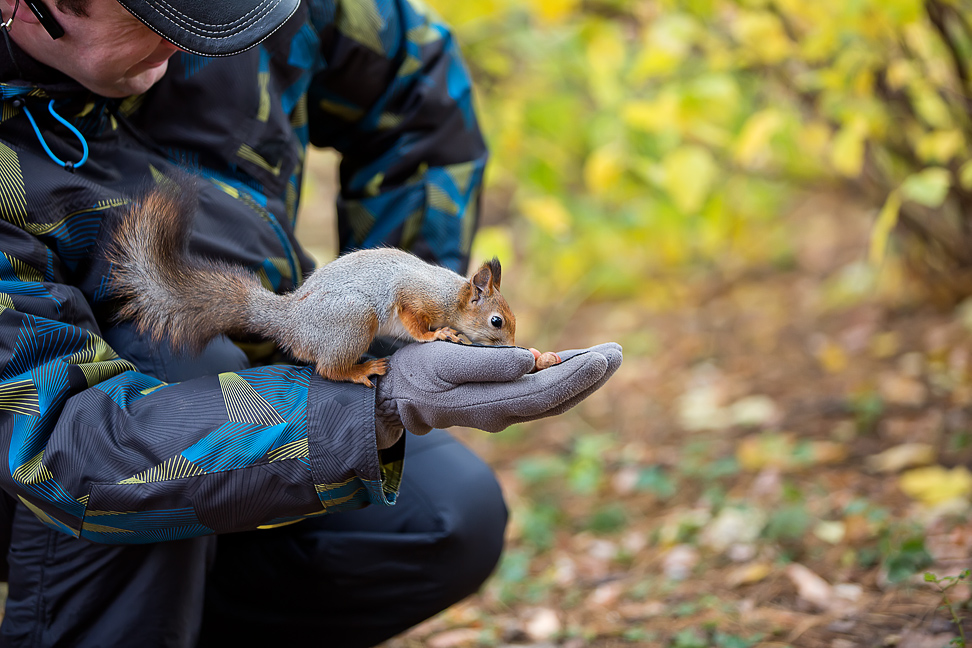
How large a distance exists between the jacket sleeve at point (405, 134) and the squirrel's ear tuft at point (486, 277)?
38 cm

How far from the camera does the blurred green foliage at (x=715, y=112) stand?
2.49 metres

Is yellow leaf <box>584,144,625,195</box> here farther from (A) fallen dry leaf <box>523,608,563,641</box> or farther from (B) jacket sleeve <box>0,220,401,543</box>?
(B) jacket sleeve <box>0,220,401,543</box>

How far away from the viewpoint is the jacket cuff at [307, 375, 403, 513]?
1262mm

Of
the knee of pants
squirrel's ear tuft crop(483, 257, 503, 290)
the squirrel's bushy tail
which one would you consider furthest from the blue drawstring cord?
the knee of pants

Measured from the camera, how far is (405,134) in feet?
6.92

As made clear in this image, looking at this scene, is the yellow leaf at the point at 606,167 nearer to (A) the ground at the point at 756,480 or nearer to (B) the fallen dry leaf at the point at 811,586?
(A) the ground at the point at 756,480

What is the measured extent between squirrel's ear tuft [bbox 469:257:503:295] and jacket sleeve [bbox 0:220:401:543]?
0.49m

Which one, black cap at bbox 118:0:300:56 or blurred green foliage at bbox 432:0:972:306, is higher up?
black cap at bbox 118:0:300:56

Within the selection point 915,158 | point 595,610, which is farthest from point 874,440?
point 595,610

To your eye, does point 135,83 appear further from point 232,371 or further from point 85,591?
point 85,591

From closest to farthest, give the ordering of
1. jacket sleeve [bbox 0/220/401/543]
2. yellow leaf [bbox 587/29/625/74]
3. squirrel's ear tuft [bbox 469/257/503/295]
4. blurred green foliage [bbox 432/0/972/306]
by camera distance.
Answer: jacket sleeve [bbox 0/220/401/543]
squirrel's ear tuft [bbox 469/257/503/295]
blurred green foliage [bbox 432/0/972/306]
yellow leaf [bbox 587/29/625/74]

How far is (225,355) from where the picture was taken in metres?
1.64

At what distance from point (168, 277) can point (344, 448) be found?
49 cm

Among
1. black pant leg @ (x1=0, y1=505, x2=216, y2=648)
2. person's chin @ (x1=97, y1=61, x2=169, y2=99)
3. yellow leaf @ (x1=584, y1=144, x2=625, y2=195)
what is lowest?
black pant leg @ (x1=0, y1=505, x2=216, y2=648)
